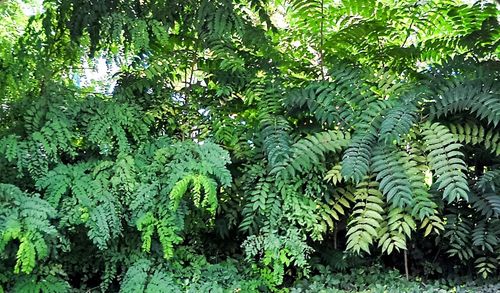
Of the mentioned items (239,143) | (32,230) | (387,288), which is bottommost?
(387,288)

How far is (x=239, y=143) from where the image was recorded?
10.9 ft

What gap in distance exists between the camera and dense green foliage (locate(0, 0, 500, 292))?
110 inches

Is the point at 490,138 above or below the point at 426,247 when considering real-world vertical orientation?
above

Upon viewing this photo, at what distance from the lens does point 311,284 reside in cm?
304

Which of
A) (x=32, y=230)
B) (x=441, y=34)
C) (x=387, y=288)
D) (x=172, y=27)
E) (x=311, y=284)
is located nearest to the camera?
(x=32, y=230)

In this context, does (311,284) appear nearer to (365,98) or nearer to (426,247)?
(426,247)

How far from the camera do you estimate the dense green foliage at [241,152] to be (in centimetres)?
279

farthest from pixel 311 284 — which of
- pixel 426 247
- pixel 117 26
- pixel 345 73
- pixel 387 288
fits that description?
pixel 117 26

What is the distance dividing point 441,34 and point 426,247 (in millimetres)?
1924

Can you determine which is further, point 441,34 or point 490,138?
point 441,34

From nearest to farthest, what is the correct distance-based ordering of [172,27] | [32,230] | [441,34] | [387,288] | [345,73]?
1. [32,230]
2. [387,288]
3. [345,73]
4. [172,27]
5. [441,34]

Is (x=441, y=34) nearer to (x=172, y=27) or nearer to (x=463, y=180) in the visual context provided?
(x=463, y=180)

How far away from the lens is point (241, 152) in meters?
3.29

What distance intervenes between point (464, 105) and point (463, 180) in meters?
0.56
